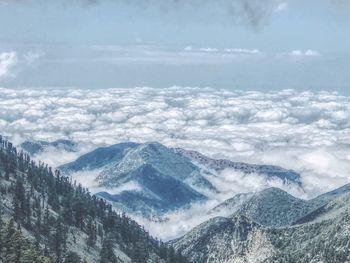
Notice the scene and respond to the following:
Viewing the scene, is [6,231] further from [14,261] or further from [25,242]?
[14,261]

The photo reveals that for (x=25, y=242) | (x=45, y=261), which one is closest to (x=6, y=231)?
(x=25, y=242)

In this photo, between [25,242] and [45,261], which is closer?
[45,261]

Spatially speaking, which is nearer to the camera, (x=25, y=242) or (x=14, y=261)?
(x=14, y=261)

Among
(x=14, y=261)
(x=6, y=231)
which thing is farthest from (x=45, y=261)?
(x=6, y=231)

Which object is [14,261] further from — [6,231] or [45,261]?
[6,231]
